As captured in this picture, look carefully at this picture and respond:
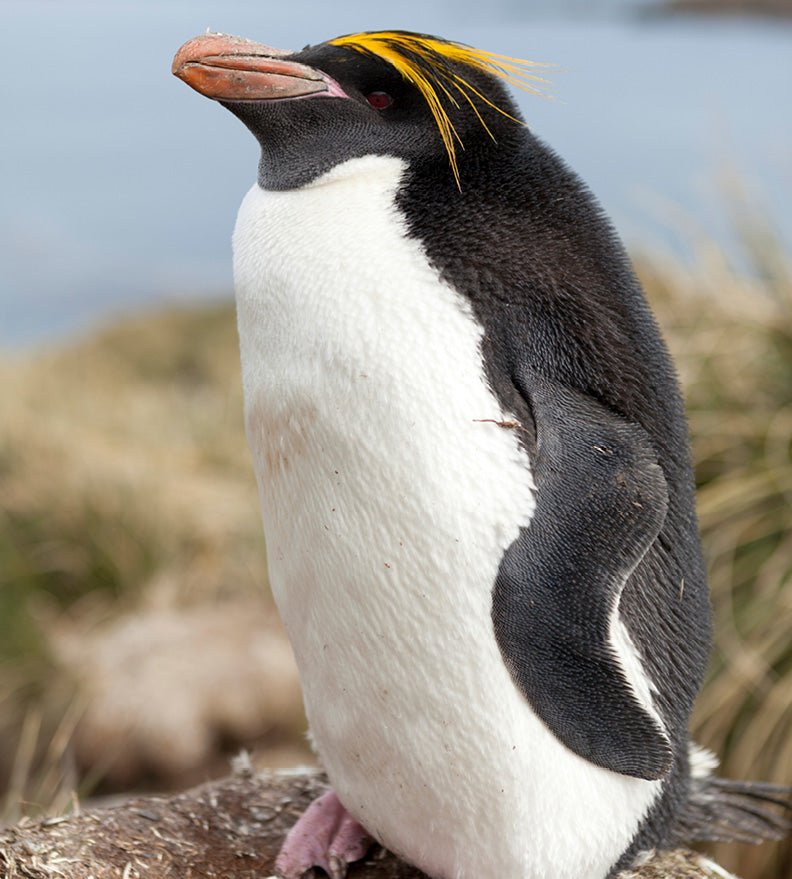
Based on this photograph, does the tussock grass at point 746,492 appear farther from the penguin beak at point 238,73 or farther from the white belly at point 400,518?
the penguin beak at point 238,73

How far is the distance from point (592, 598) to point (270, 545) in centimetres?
54

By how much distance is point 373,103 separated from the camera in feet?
5.14

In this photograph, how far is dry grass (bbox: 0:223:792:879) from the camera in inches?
112

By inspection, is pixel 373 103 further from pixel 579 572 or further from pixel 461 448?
pixel 579 572

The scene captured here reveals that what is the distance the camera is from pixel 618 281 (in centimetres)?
157

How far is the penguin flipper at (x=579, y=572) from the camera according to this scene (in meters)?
1.44

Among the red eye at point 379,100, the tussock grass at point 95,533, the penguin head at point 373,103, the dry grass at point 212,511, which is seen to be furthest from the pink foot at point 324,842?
the tussock grass at point 95,533

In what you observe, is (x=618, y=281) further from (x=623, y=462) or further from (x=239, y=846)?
(x=239, y=846)

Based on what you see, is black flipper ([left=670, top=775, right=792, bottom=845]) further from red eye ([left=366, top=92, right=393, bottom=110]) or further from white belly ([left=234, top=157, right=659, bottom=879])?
red eye ([left=366, top=92, right=393, bottom=110])

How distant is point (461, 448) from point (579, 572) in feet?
0.78

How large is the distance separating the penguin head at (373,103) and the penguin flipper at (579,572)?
15.1 inches

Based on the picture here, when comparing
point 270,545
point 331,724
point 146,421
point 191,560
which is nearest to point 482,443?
point 270,545

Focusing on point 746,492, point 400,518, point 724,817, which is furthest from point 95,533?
point 400,518

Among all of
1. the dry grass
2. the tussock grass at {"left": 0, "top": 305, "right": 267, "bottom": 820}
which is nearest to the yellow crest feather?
the dry grass
